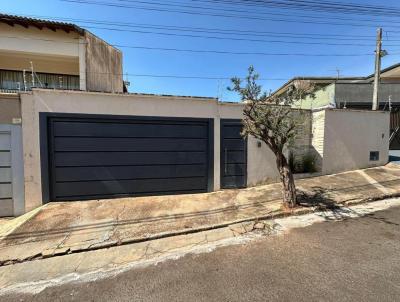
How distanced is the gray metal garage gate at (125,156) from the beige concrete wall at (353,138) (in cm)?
502

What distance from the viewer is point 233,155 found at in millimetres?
7918

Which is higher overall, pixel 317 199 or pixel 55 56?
pixel 55 56

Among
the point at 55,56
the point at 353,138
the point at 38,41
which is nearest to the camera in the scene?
the point at 353,138

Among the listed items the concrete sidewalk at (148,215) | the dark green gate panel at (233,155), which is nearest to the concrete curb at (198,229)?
the concrete sidewalk at (148,215)

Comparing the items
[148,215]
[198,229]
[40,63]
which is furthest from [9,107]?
[40,63]

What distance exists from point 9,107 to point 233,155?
6773 millimetres

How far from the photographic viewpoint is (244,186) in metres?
8.02

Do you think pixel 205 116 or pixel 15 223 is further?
pixel 205 116

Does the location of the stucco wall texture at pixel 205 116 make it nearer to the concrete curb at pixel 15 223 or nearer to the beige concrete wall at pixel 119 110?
the beige concrete wall at pixel 119 110

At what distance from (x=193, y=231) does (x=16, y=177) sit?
5.24m

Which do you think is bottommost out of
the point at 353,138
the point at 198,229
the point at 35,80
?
the point at 198,229

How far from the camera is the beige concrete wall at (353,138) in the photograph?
29.6 ft

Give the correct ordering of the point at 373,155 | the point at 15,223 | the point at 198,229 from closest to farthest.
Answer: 1. the point at 198,229
2. the point at 15,223
3. the point at 373,155

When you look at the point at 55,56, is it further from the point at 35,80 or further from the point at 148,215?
the point at 148,215
